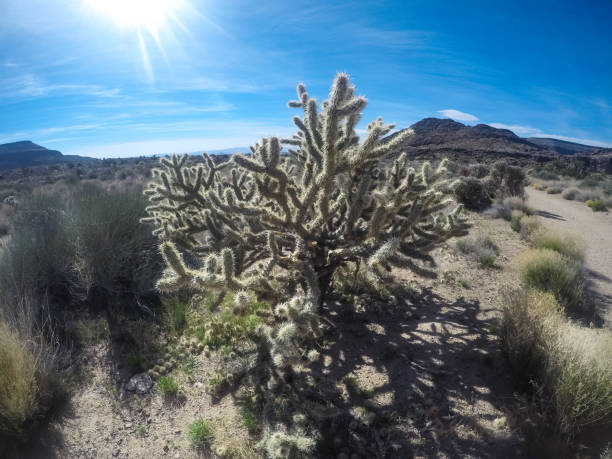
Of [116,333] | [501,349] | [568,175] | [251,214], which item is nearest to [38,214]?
[116,333]

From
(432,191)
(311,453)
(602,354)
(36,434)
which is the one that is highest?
(432,191)

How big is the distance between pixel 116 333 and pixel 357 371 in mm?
3134

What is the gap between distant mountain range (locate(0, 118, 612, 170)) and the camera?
56.4 m

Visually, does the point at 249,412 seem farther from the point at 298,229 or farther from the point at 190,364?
the point at 298,229

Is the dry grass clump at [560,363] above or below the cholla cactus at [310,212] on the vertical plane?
below

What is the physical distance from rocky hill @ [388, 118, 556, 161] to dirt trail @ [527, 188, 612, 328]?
35.2 metres

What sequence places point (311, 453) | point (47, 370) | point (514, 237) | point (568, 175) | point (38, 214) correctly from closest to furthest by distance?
point (311, 453)
point (47, 370)
point (38, 214)
point (514, 237)
point (568, 175)

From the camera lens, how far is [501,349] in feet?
11.3

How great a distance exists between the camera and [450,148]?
2434 inches

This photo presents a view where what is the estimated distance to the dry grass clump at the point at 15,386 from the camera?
2.78 metres

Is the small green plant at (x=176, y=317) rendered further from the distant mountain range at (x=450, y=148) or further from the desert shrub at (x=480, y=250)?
the distant mountain range at (x=450, y=148)

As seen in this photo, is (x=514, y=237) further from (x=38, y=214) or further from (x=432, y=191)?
(x=38, y=214)

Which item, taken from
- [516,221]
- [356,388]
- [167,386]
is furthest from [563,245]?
[167,386]

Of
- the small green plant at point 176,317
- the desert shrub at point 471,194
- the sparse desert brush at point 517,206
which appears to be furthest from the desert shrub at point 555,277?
the desert shrub at point 471,194
